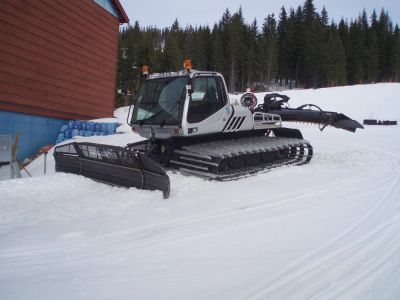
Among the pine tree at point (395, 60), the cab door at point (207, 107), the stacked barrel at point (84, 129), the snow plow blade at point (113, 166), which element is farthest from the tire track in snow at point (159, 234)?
the pine tree at point (395, 60)

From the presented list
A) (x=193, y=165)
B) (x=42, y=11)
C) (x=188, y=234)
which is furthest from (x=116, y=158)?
(x=42, y=11)

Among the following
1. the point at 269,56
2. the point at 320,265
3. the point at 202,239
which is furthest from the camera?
the point at 269,56

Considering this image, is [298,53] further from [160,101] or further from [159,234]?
[159,234]

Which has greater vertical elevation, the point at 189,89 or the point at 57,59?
the point at 57,59

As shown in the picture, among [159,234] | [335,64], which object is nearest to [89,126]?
[159,234]

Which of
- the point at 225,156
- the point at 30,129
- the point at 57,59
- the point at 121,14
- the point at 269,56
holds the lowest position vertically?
the point at 225,156

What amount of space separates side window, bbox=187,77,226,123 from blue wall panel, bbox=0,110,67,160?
7878mm

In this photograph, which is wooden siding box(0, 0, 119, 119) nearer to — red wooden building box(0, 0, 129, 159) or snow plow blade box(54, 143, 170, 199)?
red wooden building box(0, 0, 129, 159)

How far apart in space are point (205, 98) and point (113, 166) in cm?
258

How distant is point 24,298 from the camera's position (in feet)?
8.50

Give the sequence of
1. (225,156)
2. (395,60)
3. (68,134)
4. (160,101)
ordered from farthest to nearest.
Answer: (395,60), (68,134), (160,101), (225,156)

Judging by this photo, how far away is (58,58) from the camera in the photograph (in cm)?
1415

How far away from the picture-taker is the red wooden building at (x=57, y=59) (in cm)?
1187

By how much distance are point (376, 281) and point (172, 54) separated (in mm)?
48575
